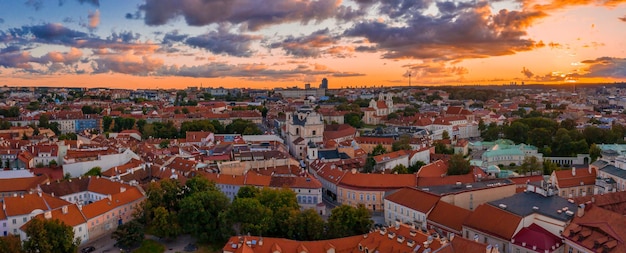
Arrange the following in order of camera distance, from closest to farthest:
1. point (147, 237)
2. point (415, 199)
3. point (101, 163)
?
1. point (415, 199)
2. point (147, 237)
3. point (101, 163)

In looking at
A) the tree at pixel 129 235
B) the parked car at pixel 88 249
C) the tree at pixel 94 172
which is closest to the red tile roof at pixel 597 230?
the tree at pixel 129 235

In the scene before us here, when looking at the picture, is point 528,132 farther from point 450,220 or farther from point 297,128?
point 450,220

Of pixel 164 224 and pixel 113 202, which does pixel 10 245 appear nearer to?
pixel 164 224

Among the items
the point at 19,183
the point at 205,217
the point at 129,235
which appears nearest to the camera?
the point at 129,235

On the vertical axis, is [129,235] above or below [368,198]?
below

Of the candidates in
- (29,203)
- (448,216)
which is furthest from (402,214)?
(29,203)

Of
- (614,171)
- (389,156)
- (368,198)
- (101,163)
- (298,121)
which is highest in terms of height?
(298,121)

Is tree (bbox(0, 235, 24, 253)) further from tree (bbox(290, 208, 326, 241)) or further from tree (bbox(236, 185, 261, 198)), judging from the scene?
tree (bbox(290, 208, 326, 241))
